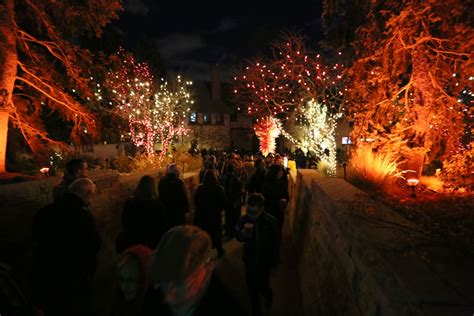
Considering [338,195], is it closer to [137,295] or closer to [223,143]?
[137,295]

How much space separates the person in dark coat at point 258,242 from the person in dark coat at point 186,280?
2556mm

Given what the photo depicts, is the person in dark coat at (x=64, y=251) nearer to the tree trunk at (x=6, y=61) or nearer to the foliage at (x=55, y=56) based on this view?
the tree trunk at (x=6, y=61)

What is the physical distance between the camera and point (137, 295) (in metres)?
2.10

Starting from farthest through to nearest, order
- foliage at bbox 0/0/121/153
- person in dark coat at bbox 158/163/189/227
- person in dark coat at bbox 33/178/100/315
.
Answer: foliage at bbox 0/0/121/153 < person in dark coat at bbox 158/163/189/227 < person in dark coat at bbox 33/178/100/315

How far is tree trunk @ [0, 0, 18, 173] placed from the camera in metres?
8.54

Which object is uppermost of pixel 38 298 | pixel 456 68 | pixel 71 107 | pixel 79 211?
pixel 456 68

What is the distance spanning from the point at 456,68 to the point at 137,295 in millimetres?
8712

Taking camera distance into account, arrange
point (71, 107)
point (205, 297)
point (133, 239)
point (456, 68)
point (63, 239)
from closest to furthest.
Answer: point (205, 297)
point (63, 239)
point (133, 239)
point (456, 68)
point (71, 107)

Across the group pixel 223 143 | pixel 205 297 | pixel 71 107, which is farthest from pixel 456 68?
pixel 223 143

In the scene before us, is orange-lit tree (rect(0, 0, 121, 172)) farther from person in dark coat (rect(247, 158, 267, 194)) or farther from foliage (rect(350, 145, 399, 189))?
foliage (rect(350, 145, 399, 189))

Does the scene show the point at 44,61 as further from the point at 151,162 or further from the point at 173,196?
the point at 173,196

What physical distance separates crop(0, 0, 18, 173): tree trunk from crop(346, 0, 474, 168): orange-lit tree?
353 inches

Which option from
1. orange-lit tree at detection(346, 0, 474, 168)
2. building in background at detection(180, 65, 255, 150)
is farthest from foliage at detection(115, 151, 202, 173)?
building in background at detection(180, 65, 255, 150)

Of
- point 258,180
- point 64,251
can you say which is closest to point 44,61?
point 258,180
